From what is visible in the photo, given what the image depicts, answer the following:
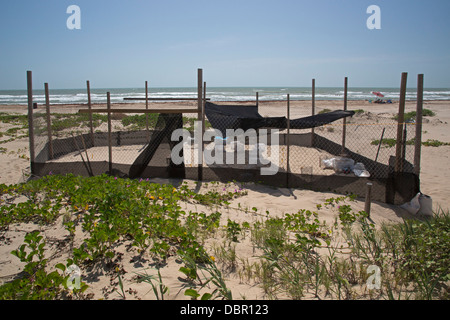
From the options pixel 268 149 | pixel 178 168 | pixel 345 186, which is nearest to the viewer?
pixel 345 186

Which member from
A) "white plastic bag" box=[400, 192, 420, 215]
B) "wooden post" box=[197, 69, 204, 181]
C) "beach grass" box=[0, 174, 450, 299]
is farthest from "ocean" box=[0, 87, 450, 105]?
"beach grass" box=[0, 174, 450, 299]

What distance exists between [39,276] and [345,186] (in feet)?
15.3

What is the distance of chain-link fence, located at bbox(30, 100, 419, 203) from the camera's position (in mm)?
5539

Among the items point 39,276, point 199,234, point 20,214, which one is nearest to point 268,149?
point 199,234

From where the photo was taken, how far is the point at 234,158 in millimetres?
8086

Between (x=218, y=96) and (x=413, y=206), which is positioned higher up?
(x=218, y=96)

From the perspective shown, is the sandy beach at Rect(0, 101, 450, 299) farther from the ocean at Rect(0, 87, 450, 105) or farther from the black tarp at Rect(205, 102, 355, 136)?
the ocean at Rect(0, 87, 450, 105)

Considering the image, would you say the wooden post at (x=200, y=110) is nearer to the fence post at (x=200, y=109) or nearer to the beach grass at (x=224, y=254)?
the fence post at (x=200, y=109)

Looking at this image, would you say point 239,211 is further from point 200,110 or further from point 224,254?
point 200,110

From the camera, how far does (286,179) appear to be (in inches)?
227

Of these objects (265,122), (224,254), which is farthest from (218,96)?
(224,254)

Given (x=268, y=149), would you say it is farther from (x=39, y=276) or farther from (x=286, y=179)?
(x=39, y=276)

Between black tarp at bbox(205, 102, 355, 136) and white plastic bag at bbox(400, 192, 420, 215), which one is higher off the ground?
black tarp at bbox(205, 102, 355, 136)
